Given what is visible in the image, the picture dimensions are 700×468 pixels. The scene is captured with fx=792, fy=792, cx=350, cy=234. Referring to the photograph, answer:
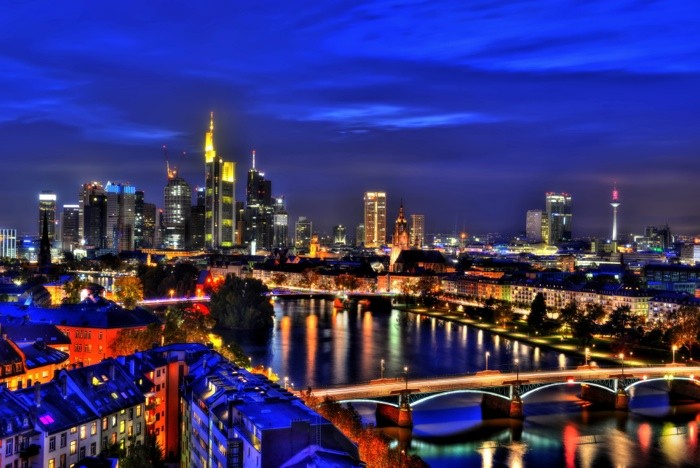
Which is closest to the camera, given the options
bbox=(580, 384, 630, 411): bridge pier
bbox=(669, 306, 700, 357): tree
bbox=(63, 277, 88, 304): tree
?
bbox=(580, 384, 630, 411): bridge pier

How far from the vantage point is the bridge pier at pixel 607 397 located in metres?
24.3

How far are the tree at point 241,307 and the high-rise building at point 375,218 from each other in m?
138

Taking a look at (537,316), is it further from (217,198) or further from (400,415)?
(217,198)

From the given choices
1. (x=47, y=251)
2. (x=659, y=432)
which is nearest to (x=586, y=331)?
(x=659, y=432)

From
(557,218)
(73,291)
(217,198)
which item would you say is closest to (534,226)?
(557,218)

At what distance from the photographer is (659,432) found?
21.9m

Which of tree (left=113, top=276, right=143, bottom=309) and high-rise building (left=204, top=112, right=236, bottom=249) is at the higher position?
high-rise building (left=204, top=112, right=236, bottom=249)

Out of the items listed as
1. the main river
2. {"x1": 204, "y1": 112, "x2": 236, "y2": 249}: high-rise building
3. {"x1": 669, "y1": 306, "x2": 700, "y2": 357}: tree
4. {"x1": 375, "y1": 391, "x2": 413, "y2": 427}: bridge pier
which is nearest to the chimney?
the main river

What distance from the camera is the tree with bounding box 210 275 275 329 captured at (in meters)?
41.5

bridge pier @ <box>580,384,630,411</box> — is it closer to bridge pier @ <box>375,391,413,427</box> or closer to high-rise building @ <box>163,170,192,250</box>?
bridge pier @ <box>375,391,413,427</box>

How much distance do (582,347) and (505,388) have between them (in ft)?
50.3

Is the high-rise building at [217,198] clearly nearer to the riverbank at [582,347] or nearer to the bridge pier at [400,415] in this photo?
the riverbank at [582,347]

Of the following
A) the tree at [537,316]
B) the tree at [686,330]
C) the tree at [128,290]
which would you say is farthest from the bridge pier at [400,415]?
the tree at [128,290]

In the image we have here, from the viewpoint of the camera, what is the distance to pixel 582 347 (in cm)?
3716
